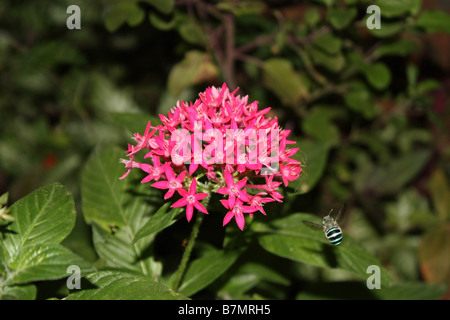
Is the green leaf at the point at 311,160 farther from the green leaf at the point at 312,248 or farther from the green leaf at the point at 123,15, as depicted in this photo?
the green leaf at the point at 123,15

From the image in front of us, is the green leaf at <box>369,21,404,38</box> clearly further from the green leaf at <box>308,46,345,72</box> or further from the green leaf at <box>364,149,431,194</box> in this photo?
the green leaf at <box>364,149,431,194</box>

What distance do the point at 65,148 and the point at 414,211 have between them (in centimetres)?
192

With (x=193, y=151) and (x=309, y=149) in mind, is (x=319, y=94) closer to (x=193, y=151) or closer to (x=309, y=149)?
(x=309, y=149)

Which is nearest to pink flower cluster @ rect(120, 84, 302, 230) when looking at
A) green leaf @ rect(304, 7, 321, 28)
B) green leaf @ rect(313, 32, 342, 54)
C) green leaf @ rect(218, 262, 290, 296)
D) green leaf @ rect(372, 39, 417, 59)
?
green leaf @ rect(218, 262, 290, 296)

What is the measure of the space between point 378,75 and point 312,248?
3.04 feet

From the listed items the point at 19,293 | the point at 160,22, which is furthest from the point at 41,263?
the point at 160,22

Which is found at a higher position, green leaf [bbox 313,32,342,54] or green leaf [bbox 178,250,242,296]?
green leaf [bbox 313,32,342,54]

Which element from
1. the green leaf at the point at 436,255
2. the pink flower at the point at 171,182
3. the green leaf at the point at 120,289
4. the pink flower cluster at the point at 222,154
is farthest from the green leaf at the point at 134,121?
the green leaf at the point at 436,255

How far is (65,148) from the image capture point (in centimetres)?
245

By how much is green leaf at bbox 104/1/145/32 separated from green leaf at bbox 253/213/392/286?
2.83ft

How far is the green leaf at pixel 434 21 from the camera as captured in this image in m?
1.58

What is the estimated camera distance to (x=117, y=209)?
1366mm

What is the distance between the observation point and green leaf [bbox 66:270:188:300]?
0.93 m
